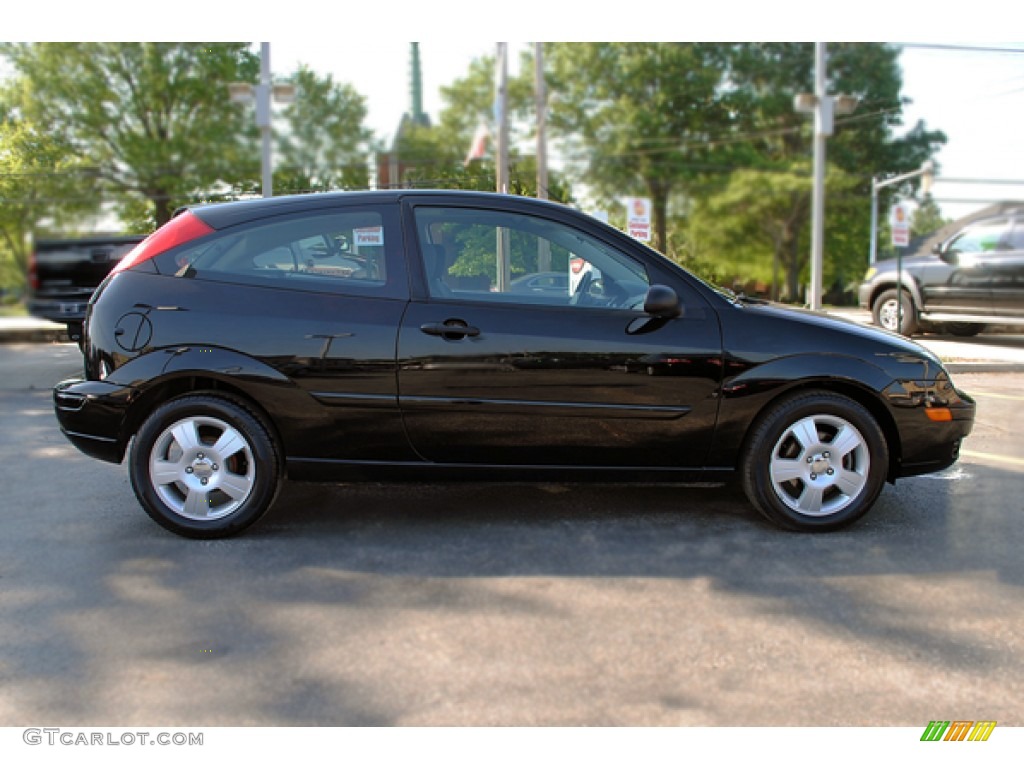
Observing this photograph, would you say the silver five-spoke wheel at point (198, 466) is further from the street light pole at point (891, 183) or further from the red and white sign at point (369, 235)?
the street light pole at point (891, 183)

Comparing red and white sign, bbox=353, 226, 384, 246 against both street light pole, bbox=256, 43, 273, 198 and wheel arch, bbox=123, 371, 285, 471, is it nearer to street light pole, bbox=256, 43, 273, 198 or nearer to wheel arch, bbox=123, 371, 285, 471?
wheel arch, bbox=123, 371, 285, 471

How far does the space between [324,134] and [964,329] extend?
2091cm

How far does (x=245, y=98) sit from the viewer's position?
50.1ft

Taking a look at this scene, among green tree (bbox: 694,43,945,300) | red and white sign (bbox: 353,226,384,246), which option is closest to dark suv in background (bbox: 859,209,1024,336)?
red and white sign (bbox: 353,226,384,246)

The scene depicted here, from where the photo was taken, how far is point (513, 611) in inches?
127

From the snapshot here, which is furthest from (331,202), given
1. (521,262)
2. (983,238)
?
(983,238)

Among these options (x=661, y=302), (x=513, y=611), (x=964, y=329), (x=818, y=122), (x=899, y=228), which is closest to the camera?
(x=513, y=611)

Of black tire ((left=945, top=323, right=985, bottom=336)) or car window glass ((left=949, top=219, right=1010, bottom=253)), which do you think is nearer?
car window glass ((left=949, top=219, right=1010, bottom=253))

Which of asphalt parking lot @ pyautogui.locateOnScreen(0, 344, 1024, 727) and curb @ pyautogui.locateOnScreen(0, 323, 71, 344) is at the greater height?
curb @ pyautogui.locateOnScreen(0, 323, 71, 344)

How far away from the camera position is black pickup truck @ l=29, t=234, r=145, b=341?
925 centimetres

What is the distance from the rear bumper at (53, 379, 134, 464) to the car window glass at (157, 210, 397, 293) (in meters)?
0.62

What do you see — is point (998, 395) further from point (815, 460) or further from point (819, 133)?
point (819, 133)

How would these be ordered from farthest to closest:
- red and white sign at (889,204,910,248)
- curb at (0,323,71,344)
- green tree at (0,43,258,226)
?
green tree at (0,43,258,226)
curb at (0,323,71,344)
red and white sign at (889,204,910,248)

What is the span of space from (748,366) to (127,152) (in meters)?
30.9
